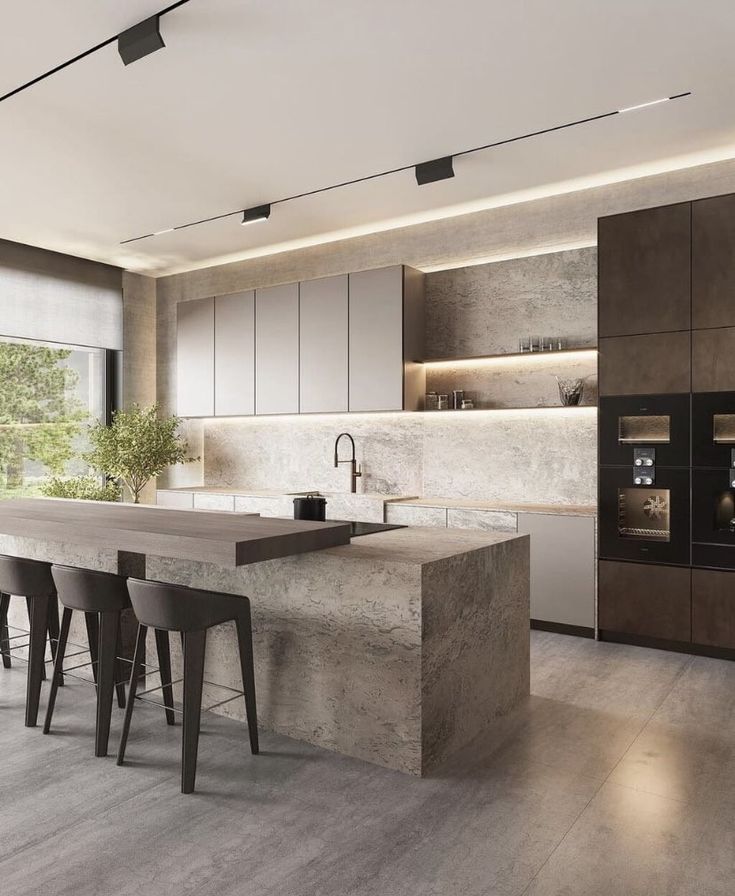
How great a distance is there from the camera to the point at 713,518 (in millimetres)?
4160

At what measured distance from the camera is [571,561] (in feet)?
15.3

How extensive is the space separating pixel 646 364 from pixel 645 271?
568mm

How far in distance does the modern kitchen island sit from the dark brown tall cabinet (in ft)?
4.53

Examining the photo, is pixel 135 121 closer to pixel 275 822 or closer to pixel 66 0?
pixel 66 0

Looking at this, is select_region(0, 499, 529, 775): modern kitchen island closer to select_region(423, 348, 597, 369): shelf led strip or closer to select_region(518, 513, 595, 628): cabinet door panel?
select_region(518, 513, 595, 628): cabinet door panel

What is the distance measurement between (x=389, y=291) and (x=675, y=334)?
6.98 ft

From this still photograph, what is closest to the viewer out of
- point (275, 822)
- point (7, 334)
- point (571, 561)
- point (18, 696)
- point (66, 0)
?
point (275, 822)

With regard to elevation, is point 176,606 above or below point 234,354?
below

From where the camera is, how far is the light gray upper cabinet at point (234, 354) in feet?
21.1

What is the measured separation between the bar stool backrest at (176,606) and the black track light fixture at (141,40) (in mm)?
2159

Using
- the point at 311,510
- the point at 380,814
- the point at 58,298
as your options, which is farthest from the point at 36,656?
the point at 58,298

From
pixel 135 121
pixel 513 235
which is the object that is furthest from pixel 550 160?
pixel 135 121

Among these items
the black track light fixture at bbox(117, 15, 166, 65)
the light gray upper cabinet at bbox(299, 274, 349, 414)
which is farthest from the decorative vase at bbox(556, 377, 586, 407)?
the black track light fixture at bbox(117, 15, 166, 65)

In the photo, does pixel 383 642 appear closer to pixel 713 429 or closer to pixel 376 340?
pixel 713 429
